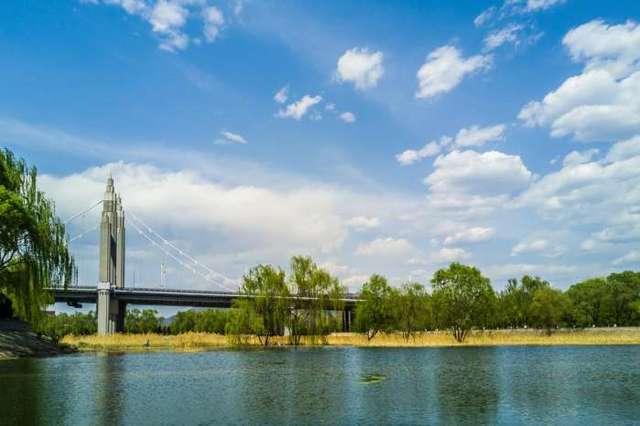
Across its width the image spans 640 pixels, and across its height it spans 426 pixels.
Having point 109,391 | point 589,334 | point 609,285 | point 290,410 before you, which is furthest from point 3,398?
point 609,285

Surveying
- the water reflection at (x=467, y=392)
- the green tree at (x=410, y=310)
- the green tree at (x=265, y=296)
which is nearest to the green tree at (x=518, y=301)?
the green tree at (x=410, y=310)

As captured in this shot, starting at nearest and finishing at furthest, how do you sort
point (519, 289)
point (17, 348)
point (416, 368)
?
point (416, 368) → point (17, 348) → point (519, 289)

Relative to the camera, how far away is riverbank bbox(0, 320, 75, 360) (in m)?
49.3

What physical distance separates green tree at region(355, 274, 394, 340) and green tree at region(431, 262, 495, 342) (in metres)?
6.62

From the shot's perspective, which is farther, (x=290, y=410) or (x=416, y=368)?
(x=416, y=368)

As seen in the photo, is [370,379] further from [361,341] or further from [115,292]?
[115,292]

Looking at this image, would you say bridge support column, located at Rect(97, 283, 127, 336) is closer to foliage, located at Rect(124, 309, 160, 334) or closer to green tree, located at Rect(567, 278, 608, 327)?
foliage, located at Rect(124, 309, 160, 334)

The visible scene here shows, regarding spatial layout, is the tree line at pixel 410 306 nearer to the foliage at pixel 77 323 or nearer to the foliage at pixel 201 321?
the foliage at pixel 201 321

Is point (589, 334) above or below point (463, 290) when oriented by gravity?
below

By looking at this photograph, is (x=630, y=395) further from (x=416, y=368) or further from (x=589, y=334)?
(x=589, y=334)

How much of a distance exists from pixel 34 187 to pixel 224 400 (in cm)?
2876

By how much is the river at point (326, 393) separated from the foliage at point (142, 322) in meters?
96.0

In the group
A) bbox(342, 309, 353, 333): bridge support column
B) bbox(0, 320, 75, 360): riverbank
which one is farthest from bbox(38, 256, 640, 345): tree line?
bbox(342, 309, 353, 333): bridge support column

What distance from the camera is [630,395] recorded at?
76.1 feet
